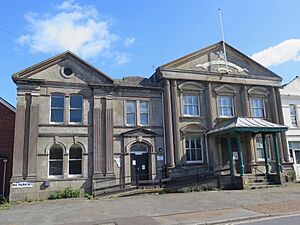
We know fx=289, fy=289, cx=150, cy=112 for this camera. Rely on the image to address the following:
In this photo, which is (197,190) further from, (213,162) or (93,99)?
(93,99)

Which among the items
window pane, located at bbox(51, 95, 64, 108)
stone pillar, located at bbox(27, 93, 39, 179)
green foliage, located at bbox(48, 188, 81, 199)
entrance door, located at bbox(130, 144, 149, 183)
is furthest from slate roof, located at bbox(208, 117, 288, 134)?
stone pillar, located at bbox(27, 93, 39, 179)

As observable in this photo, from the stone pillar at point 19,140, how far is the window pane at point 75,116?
3075 mm

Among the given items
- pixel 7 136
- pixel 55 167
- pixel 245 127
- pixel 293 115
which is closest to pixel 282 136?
pixel 293 115

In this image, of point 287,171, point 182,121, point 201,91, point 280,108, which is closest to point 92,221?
point 182,121

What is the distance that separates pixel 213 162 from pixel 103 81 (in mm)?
10154

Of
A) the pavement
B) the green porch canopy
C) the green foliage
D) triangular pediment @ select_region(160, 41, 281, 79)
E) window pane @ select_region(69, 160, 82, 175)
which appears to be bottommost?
the pavement

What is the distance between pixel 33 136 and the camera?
60.5 ft

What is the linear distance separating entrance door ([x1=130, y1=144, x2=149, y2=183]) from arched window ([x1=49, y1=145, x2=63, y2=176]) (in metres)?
4.79

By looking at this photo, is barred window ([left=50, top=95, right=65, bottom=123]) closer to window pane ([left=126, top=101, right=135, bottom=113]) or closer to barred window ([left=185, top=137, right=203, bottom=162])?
window pane ([left=126, top=101, right=135, bottom=113])

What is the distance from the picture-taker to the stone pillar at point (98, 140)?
63.2 ft

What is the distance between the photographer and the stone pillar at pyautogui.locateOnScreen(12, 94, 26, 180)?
17.7 m

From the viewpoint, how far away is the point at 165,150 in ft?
69.2

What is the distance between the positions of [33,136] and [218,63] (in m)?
15.6

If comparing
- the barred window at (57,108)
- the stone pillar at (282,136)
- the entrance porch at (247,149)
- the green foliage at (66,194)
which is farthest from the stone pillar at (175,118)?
the stone pillar at (282,136)
